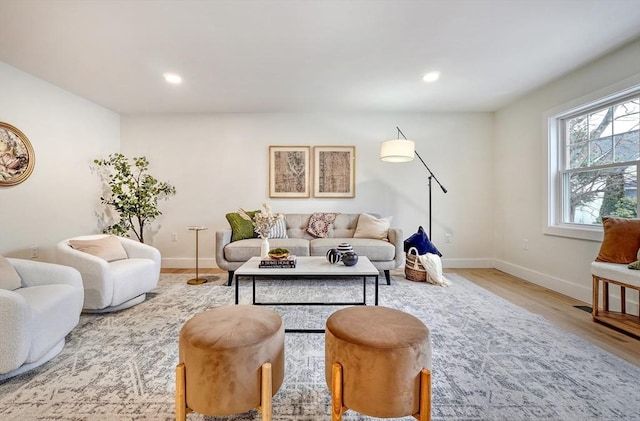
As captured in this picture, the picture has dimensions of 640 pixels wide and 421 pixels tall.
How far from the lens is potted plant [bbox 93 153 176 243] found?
140 inches

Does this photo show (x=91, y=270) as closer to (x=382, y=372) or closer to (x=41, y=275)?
(x=41, y=275)

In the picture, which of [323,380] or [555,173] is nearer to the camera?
Answer: [323,380]

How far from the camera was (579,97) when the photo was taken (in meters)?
2.78

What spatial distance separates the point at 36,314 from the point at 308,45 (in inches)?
108

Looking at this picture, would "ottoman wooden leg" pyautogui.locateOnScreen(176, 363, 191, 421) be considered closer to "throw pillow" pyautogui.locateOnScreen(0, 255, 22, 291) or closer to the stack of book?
the stack of book

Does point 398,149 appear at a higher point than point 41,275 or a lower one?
higher

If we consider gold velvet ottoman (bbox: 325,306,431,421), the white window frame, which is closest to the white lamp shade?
the white window frame

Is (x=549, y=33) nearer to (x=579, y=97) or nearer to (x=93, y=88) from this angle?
(x=579, y=97)

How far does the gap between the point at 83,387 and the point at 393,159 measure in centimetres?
353

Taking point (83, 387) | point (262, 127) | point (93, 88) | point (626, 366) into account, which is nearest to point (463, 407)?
point (626, 366)

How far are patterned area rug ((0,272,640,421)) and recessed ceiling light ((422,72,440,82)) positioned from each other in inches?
98.5

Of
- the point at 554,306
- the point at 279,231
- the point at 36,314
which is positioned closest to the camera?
the point at 36,314

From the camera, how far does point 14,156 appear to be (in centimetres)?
277

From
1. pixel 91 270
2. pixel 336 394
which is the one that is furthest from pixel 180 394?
pixel 91 270
